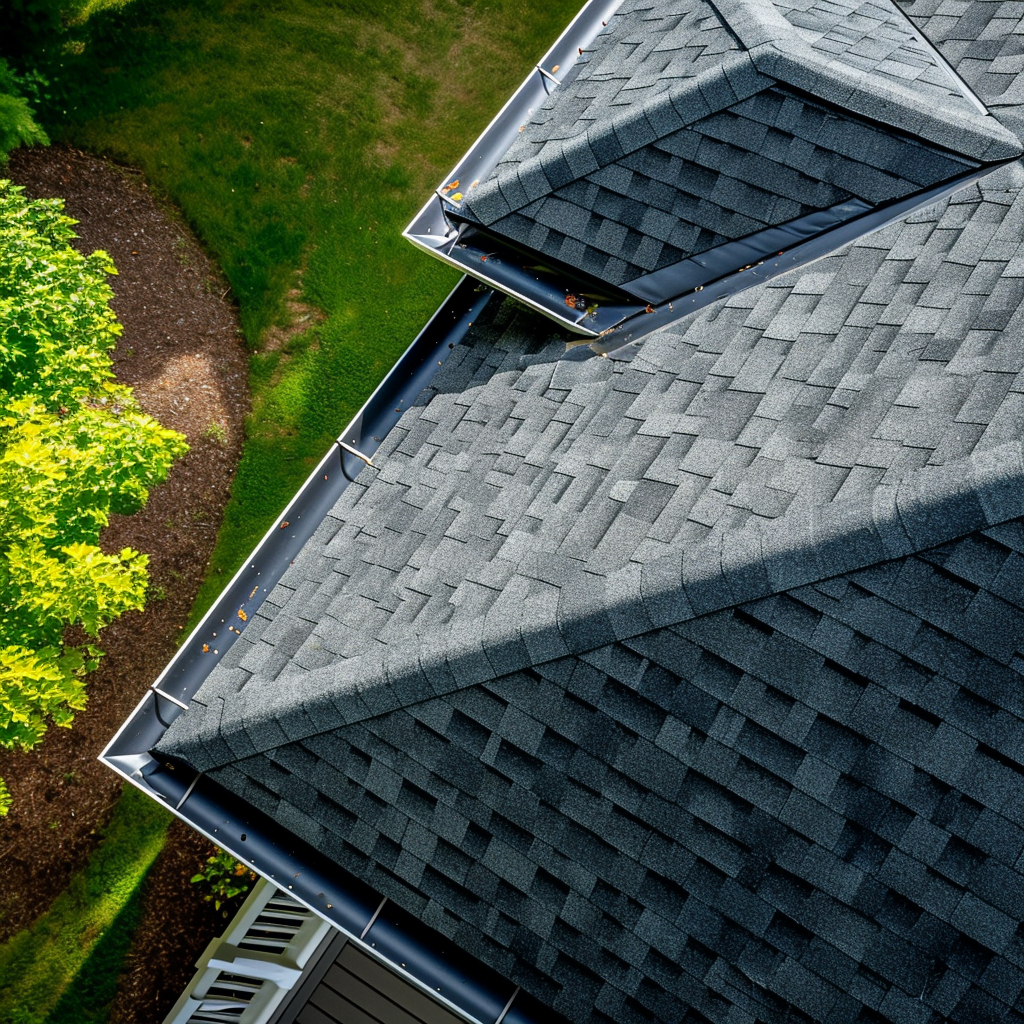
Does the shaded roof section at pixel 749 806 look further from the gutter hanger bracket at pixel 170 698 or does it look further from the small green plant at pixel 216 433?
the small green plant at pixel 216 433

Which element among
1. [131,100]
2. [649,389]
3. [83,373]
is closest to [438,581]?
[649,389]

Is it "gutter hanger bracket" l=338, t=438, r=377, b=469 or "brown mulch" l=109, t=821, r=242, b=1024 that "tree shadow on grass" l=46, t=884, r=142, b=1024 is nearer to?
"brown mulch" l=109, t=821, r=242, b=1024

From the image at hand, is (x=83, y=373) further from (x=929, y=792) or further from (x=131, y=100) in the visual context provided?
(x=131, y=100)

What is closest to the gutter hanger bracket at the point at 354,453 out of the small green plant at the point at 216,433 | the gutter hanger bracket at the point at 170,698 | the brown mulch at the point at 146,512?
the gutter hanger bracket at the point at 170,698

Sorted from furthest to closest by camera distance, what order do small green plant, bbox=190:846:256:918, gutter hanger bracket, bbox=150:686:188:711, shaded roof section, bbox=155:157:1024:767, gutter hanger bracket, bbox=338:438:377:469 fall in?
1. small green plant, bbox=190:846:256:918
2. gutter hanger bracket, bbox=338:438:377:469
3. gutter hanger bracket, bbox=150:686:188:711
4. shaded roof section, bbox=155:157:1024:767

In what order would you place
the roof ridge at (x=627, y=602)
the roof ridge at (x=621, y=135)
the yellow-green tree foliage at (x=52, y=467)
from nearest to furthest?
the roof ridge at (x=627, y=602) < the yellow-green tree foliage at (x=52, y=467) < the roof ridge at (x=621, y=135)

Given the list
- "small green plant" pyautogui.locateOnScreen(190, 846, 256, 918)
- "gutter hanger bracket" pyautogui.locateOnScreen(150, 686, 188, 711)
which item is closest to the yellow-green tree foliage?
"gutter hanger bracket" pyautogui.locateOnScreen(150, 686, 188, 711)
